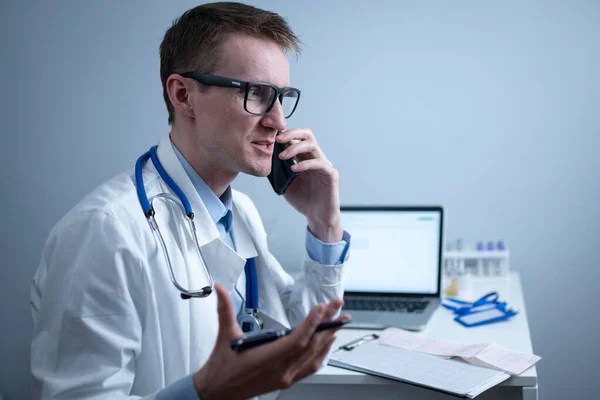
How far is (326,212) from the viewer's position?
1519 millimetres

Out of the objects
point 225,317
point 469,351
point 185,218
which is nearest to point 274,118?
point 185,218

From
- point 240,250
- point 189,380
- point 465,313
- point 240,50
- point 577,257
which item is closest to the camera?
point 189,380

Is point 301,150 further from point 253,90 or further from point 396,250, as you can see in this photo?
point 396,250

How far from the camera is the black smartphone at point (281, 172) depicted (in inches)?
60.7

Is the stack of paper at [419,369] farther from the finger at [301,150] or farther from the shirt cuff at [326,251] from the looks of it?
the finger at [301,150]

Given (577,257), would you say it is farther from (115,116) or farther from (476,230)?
(115,116)

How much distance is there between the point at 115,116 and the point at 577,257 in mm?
1901

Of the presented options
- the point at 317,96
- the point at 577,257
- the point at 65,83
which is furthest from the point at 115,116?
the point at 577,257

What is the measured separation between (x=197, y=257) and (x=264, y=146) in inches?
11.4

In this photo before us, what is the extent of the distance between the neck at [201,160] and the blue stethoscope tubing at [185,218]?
0.06 meters

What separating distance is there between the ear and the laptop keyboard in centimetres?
95

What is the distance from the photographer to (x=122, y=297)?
111 centimetres

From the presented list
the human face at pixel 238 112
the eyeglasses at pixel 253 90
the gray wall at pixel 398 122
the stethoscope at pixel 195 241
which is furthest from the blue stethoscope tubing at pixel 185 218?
the gray wall at pixel 398 122

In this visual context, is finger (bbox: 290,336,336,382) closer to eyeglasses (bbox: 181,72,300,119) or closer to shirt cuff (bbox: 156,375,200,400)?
shirt cuff (bbox: 156,375,200,400)
